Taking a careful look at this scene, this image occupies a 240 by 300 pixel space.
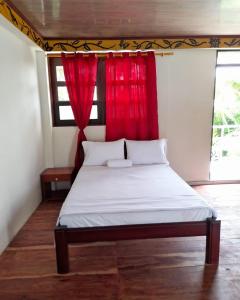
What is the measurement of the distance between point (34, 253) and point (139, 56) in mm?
2873

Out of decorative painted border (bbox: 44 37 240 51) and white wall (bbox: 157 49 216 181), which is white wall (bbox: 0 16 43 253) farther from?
white wall (bbox: 157 49 216 181)

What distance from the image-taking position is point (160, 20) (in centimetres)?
267

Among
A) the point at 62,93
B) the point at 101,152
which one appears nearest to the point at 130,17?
the point at 62,93

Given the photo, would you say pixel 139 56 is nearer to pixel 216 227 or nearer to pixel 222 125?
pixel 222 125

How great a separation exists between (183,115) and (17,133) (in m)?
2.45

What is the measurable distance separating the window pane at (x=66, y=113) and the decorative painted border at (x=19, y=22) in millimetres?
943

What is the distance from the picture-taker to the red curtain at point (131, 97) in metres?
3.47

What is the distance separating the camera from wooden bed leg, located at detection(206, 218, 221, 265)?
1923mm

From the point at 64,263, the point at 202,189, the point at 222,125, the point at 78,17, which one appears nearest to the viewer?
→ the point at 64,263

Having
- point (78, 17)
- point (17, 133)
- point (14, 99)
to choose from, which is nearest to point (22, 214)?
point (17, 133)

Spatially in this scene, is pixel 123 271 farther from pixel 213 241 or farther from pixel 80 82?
pixel 80 82

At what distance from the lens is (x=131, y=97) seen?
3.55 metres

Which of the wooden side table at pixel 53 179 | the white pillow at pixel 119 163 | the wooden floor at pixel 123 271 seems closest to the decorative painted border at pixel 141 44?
the white pillow at pixel 119 163

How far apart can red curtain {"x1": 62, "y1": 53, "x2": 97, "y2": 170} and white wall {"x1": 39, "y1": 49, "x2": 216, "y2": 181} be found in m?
0.25
